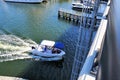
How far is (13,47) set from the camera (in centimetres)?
1469

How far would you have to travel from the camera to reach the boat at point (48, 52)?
13.8 metres

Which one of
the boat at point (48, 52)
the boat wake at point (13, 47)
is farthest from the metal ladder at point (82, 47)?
the boat wake at point (13, 47)

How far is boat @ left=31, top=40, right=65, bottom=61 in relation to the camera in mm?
13797

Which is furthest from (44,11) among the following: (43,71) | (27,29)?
(43,71)

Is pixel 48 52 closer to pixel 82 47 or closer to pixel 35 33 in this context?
pixel 82 47

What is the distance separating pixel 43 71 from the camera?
12.2 m

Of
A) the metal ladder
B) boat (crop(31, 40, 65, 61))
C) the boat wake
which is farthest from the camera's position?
boat (crop(31, 40, 65, 61))

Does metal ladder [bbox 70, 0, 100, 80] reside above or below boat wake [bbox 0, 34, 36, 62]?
above

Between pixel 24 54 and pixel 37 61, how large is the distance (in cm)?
103

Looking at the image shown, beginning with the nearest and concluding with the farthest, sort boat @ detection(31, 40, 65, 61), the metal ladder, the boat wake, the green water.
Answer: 1. the metal ladder
2. the green water
3. the boat wake
4. boat @ detection(31, 40, 65, 61)

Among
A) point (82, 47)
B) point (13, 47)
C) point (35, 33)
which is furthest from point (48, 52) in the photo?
point (35, 33)

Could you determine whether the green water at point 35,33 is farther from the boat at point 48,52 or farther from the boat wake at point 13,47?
the boat at point 48,52

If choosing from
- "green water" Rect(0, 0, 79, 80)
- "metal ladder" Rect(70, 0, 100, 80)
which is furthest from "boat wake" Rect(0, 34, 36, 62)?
"metal ladder" Rect(70, 0, 100, 80)

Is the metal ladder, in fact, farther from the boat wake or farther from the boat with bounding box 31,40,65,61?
the boat wake
